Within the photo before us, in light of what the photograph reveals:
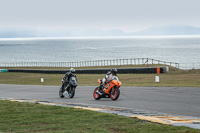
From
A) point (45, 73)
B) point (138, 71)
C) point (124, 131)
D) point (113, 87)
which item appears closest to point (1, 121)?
point (124, 131)

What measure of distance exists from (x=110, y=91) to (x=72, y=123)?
705 cm

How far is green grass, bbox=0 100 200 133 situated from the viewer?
8199mm

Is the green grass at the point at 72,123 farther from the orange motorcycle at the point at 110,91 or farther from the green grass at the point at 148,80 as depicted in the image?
the green grass at the point at 148,80

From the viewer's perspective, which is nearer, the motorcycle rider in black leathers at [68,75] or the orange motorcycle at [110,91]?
the orange motorcycle at [110,91]

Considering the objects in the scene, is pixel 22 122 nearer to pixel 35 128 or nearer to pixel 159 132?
pixel 35 128

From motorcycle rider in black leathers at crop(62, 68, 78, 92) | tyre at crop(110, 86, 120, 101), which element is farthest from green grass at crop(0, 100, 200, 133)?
motorcycle rider in black leathers at crop(62, 68, 78, 92)

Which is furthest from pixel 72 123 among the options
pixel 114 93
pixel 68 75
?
pixel 68 75

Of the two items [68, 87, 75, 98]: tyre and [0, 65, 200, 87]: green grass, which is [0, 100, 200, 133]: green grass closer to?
[68, 87, 75, 98]: tyre

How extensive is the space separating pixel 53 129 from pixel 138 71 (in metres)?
35.7

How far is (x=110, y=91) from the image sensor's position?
16359 mm

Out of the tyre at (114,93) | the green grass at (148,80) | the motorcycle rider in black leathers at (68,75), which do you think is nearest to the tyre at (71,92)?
the motorcycle rider in black leathers at (68,75)

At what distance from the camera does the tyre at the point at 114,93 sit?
15883 mm

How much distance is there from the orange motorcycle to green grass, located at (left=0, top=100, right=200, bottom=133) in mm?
3934

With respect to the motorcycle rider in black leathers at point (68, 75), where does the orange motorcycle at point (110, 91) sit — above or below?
below
